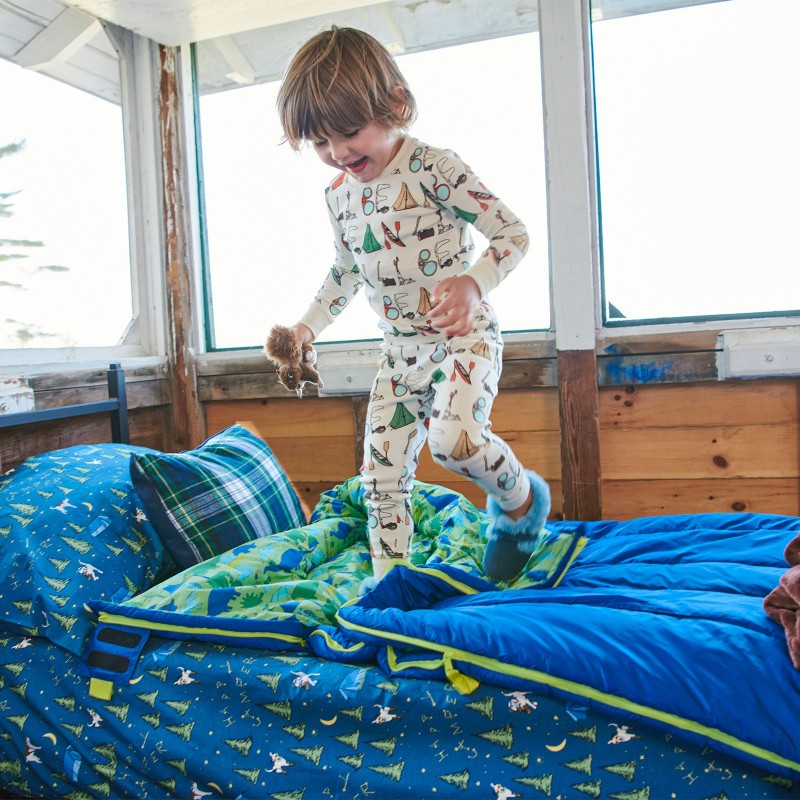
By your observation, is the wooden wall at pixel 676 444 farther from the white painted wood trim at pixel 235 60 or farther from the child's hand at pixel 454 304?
the white painted wood trim at pixel 235 60

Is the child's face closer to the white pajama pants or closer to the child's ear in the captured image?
the child's ear

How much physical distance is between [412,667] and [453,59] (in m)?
1.88

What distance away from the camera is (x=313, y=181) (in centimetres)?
246

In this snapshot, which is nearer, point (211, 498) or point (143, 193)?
point (211, 498)

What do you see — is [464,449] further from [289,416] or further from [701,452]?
[289,416]

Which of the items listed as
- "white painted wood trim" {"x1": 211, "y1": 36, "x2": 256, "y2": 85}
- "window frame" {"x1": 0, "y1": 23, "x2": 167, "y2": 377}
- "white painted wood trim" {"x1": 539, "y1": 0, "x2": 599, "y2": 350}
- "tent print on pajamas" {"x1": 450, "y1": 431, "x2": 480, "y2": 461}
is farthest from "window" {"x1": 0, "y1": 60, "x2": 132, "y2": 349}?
"white painted wood trim" {"x1": 539, "y1": 0, "x2": 599, "y2": 350}

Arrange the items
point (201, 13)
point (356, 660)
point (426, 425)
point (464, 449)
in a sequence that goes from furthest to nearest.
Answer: point (201, 13) → point (426, 425) → point (464, 449) → point (356, 660)

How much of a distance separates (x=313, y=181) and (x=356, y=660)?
1.73 metres

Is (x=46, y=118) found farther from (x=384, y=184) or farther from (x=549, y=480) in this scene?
(x=549, y=480)

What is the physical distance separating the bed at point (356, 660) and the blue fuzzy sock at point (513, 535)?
40mm

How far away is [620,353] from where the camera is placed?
6.90 feet

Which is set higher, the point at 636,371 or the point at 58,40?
the point at 58,40

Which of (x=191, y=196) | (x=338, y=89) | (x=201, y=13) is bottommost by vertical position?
(x=338, y=89)

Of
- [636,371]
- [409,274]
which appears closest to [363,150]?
[409,274]
